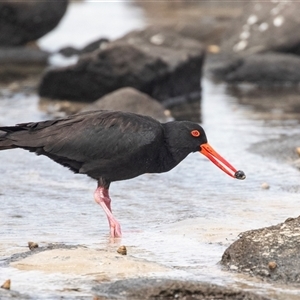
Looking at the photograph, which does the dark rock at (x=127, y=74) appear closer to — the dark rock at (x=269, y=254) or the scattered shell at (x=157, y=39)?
the scattered shell at (x=157, y=39)

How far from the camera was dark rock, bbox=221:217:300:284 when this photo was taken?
17.2 feet

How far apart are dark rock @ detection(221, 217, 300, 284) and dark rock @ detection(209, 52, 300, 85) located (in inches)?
374

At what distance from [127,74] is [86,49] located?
18.9ft

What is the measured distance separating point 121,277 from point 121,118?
176 cm

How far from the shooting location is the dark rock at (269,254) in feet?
17.2

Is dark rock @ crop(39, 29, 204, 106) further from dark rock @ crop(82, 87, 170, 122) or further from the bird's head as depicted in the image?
the bird's head

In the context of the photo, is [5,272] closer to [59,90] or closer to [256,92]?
[59,90]

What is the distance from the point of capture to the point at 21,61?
17.2m

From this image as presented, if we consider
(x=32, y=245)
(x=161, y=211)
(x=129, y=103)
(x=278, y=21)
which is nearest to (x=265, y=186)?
(x=161, y=211)

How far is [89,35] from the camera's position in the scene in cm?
2189

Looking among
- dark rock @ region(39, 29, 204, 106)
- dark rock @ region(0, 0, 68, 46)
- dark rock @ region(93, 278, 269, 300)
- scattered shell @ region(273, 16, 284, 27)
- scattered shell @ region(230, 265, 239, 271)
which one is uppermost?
dark rock @ region(0, 0, 68, 46)

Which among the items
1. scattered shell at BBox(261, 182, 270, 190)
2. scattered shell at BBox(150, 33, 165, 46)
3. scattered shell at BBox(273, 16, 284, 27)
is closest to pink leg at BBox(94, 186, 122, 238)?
scattered shell at BBox(261, 182, 270, 190)


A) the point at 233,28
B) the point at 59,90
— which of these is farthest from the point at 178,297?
the point at 233,28

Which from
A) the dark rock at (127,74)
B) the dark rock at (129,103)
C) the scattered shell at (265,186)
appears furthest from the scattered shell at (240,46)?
the scattered shell at (265,186)
